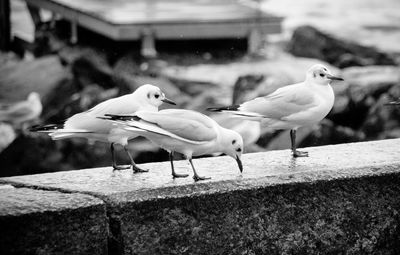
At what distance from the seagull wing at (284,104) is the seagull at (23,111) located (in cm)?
587

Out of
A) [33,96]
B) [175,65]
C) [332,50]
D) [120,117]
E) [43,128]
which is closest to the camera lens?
[120,117]

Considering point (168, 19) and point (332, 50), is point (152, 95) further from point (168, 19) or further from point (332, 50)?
point (332, 50)

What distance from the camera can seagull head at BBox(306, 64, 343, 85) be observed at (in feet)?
18.2

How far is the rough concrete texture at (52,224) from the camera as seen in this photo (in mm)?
3996

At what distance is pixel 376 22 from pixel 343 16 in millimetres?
958

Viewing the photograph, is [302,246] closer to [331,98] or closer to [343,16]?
[331,98]

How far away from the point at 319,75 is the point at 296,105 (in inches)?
10.4

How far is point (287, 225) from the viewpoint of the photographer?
15.3 ft

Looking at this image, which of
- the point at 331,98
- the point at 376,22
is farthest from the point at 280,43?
the point at 331,98

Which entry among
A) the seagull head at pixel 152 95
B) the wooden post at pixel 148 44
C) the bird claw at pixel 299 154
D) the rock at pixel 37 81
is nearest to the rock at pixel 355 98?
the wooden post at pixel 148 44

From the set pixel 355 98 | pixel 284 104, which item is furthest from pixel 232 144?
pixel 355 98

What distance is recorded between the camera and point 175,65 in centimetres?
1225

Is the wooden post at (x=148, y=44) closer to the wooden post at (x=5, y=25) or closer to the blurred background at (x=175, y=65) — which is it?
the blurred background at (x=175, y=65)

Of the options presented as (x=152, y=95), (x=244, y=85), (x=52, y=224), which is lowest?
(x=244, y=85)
